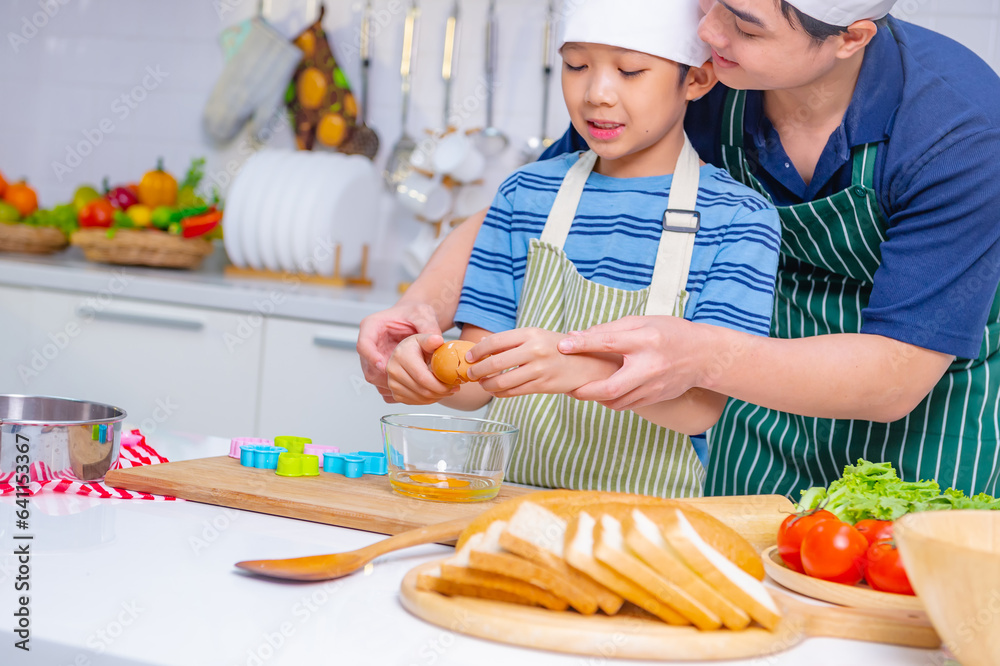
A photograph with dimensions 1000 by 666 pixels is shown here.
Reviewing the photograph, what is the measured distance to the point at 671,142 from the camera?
1.24 metres

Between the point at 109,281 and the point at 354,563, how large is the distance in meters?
1.82

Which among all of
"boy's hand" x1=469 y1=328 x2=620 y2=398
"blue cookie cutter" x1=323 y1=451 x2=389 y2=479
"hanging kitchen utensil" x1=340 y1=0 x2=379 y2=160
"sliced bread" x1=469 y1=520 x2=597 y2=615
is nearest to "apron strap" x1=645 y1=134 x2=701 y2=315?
"boy's hand" x1=469 y1=328 x2=620 y2=398

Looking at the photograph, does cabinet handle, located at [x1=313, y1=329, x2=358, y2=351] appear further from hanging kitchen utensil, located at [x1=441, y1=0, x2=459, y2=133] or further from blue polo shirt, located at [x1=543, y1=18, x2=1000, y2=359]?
blue polo shirt, located at [x1=543, y1=18, x2=1000, y2=359]

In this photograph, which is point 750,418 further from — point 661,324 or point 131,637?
point 131,637

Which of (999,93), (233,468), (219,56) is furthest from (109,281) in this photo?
(999,93)

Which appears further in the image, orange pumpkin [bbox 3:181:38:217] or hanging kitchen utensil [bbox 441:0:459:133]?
orange pumpkin [bbox 3:181:38:217]

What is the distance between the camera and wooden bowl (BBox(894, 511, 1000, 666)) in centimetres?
56

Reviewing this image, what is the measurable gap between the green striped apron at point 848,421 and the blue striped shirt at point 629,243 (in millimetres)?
94

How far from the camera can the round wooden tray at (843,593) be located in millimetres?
721

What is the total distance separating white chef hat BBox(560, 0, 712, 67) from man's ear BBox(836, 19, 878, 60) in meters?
0.16

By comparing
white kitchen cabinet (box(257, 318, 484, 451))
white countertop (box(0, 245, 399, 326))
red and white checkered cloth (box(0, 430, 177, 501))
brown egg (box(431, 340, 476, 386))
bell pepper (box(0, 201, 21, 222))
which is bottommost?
white kitchen cabinet (box(257, 318, 484, 451))

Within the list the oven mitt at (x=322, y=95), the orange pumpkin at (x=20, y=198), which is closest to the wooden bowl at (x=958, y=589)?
the oven mitt at (x=322, y=95)

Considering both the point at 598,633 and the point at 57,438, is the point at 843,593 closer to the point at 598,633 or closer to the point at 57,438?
the point at 598,633

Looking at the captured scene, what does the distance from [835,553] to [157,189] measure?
2356 mm
